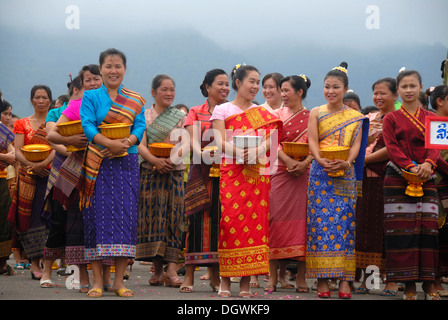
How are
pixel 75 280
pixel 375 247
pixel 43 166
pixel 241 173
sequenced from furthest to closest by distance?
pixel 43 166 < pixel 375 247 < pixel 75 280 < pixel 241 173

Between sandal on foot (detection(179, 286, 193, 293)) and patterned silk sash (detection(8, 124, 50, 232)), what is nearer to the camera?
sandal on foot (detection(179, 286, 193, 293))

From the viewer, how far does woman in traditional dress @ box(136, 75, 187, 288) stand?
780 centimetres

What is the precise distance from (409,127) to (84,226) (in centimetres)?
321

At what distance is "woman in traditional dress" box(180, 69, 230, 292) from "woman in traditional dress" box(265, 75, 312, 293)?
2.30 ft

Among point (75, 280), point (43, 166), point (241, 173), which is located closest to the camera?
point (241, 173)

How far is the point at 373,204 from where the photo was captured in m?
7.66

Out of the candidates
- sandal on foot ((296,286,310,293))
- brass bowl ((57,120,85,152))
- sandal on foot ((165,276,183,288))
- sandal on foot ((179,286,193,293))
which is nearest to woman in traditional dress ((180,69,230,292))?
sandal on foot ((179,286,193,293))

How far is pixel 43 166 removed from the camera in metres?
8.29

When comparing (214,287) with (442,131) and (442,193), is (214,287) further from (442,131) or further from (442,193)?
(442,131)

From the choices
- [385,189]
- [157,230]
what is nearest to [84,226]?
[157,230]

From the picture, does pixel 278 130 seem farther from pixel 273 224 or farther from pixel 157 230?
pixel 157 230

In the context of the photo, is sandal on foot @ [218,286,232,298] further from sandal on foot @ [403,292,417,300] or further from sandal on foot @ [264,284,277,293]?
sandal on foot @ [403,292,417,300]

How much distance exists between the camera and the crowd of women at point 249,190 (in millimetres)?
6582

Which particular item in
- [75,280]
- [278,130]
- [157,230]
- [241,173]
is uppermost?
[278,130]
